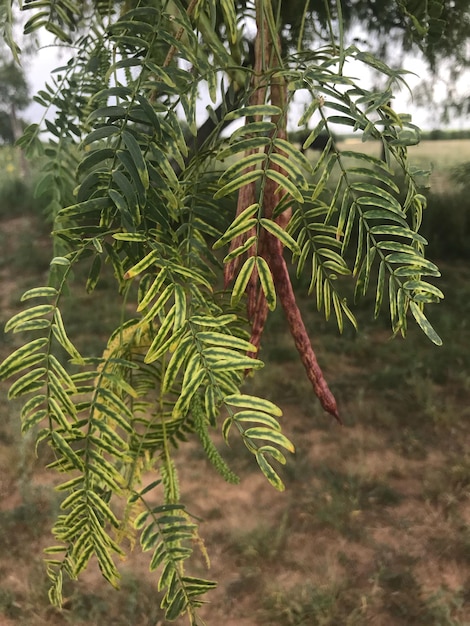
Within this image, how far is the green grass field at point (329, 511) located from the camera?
149cm

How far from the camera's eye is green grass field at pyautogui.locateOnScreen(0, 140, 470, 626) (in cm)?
149

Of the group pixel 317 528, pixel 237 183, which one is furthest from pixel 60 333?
pixel 317 528

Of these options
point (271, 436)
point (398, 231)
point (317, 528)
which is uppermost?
point (398, 231)

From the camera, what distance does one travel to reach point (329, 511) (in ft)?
5.88

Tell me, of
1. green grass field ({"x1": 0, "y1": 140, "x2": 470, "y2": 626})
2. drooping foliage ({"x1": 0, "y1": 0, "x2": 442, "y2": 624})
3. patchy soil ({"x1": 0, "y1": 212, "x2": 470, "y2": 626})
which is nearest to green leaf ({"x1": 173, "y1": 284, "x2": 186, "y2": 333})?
drooping foliage ({"x1": 0, "y1": 0, "x2": 442, "y2": 624})

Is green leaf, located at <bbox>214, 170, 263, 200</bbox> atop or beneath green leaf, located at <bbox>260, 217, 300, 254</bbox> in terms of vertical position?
atop

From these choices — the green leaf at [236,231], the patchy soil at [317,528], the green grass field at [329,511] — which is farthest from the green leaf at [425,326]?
the patchy soil at [317,528]

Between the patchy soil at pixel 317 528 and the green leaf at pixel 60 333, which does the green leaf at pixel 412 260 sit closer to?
the green leaf at pixel 60 333

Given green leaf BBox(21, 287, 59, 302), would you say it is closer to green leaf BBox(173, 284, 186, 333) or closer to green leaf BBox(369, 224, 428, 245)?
green leaf BBox(173, 284, 186, 333)

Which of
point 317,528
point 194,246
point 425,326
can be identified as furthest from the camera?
point 317,528

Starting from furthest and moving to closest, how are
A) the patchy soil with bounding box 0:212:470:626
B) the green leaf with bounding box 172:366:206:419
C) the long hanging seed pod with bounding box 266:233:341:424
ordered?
1. the patchy soil with bounding box 0:212:470:626
2. the long hanging seed pod with bounding box 266:233:341:424
3. the green leaf with bounding box 172:366:206:419

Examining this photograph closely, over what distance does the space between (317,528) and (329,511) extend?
7cm

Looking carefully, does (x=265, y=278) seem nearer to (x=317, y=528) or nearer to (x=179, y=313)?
(x=179, y=313)

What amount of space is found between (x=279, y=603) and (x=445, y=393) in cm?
130
